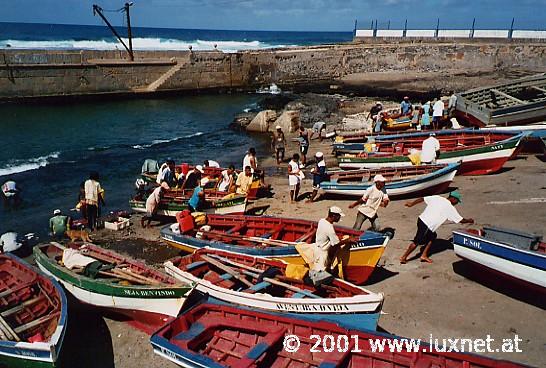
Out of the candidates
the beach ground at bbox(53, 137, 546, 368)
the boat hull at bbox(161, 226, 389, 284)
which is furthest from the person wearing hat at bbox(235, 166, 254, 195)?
the boat hull at bbox(161, 226, 389, 284)

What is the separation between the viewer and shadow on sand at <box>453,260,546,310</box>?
840cm

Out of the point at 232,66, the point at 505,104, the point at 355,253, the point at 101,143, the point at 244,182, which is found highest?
the point at 232,66

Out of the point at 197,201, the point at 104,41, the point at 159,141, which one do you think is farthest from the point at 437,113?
the point at 104,41

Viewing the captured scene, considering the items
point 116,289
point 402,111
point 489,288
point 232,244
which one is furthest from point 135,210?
point 402,111

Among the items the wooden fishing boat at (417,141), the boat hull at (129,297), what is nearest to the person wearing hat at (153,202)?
the boat hull at (129,297)

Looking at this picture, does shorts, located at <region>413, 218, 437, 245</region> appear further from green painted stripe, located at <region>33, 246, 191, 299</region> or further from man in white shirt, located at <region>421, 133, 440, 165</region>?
man in white shirt, located at <region>421, 133, 440, 165</region>

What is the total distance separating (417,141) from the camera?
1852 centimetres

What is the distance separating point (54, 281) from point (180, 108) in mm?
31761

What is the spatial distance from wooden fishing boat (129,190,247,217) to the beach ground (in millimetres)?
1268

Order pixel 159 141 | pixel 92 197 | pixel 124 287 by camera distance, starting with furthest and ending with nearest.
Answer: pixel 159 141 < pixel 92 197 < pixel 124 287

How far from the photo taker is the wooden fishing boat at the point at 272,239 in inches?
352

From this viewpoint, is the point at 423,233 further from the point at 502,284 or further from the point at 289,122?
the point at 289,122

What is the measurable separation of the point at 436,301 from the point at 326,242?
2411 millimetres

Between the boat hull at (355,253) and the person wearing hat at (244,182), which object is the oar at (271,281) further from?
the person wearing hat at (244,182)
